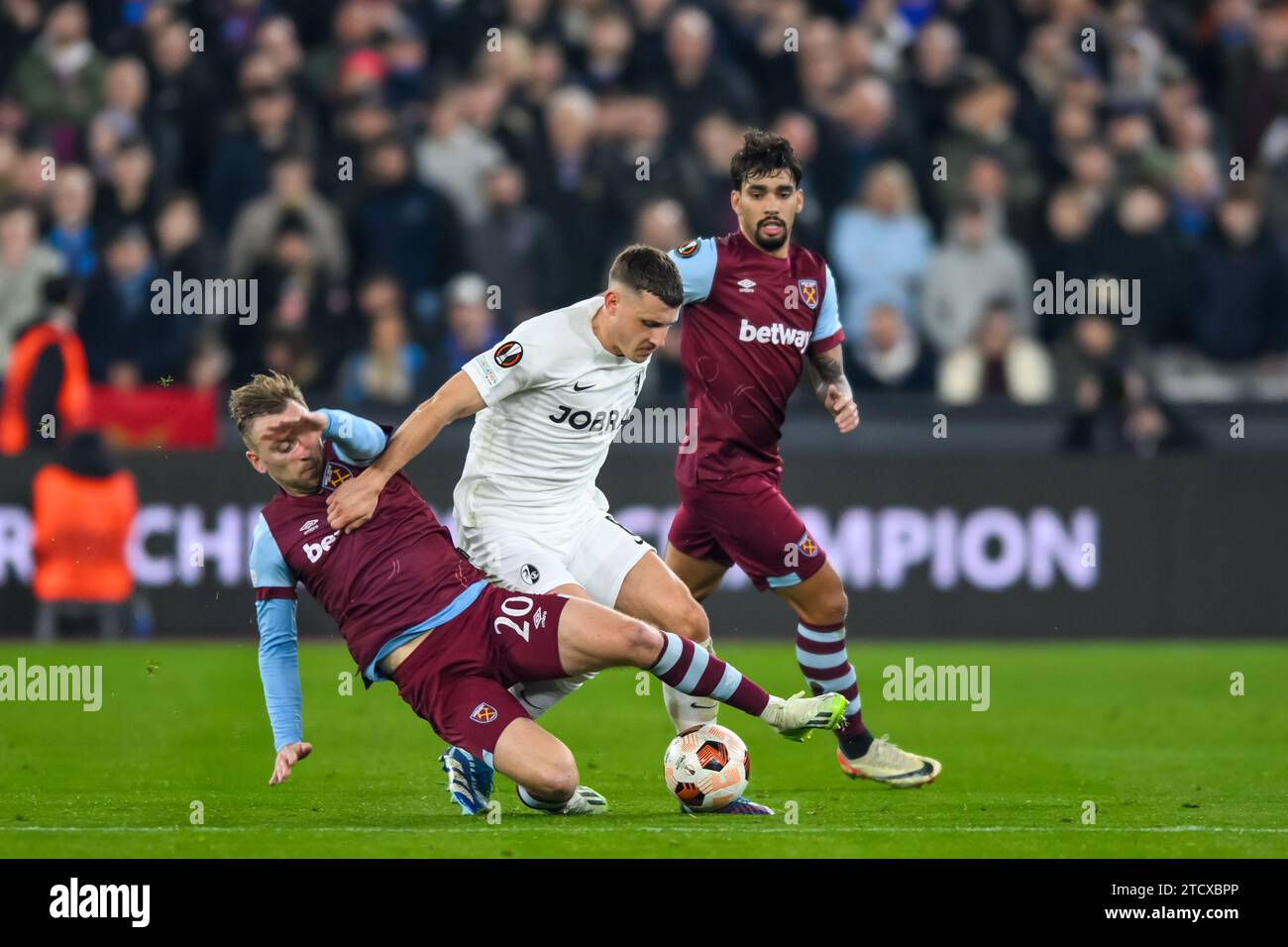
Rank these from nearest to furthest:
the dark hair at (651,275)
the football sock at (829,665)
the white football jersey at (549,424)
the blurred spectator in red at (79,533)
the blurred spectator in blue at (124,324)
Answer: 1. the dark hair at (651,275)
2. the white football jersey at (549,424)
3. the football sock at (829,665)
4. the blurred spectator in red at (79,533)
5. the blurred spectator in blue at (124,324)

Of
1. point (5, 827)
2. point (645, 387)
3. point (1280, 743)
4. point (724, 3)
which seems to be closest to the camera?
point (5, 827)

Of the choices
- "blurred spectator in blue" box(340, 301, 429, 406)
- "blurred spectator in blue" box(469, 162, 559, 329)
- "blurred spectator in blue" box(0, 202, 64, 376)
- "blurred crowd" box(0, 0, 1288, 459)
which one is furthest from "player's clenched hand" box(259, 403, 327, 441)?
"blurred spectator in blue" box(0, 202, 64, 376)

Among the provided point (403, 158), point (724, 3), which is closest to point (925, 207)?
point (724, 3)

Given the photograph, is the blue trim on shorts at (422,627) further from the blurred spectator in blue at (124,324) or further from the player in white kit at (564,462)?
the blurred spectator in blue at (124,324)

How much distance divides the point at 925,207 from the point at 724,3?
8.23 feet

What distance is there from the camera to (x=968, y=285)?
49.6ft

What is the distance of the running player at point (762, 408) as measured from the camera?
8.41 metres

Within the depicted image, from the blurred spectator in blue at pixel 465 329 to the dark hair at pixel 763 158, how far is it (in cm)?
606

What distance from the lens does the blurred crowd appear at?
14703 mm

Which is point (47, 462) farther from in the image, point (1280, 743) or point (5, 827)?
point (1280, 743)

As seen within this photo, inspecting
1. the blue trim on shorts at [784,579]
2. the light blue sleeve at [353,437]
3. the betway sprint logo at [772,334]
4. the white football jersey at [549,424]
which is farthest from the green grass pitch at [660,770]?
the betway sprint logo at [772,334]

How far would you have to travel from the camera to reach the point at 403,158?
15109 mm
